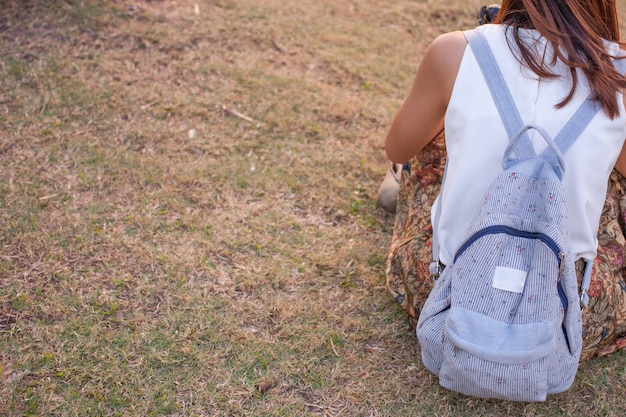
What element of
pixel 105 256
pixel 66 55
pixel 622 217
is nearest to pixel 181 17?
pixel 66 55

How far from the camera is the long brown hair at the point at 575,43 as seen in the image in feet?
6.80

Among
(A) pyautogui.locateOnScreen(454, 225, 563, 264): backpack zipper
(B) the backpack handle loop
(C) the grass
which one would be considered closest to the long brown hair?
(B) the backpack handle loop

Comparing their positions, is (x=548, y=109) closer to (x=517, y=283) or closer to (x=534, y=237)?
(x=534, y=237)

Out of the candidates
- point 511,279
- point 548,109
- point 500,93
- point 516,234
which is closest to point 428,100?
point 500,93

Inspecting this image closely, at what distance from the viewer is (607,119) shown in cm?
207

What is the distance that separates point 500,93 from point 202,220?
4.76 ft

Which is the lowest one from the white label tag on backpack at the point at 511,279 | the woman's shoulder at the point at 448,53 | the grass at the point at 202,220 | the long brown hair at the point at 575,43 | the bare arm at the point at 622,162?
the grass at the point at 202,220

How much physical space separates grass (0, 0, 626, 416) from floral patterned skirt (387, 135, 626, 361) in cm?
12

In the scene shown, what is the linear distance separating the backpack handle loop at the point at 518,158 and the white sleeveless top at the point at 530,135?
31 mm

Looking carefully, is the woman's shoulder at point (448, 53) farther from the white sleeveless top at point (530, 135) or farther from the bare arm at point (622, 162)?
the bare arm at point (622, 162)

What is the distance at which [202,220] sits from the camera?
299cm

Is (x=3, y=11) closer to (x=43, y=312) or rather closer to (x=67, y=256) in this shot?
(x=67, y=256)

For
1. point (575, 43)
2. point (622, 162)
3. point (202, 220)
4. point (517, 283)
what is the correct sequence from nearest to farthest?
point (517, 283) < point (575, 43) < point (622, 162) < point (202, 220)

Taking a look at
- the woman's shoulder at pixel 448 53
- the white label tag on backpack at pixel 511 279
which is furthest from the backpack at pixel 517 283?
the woman's shoulder at pixel 448 53
